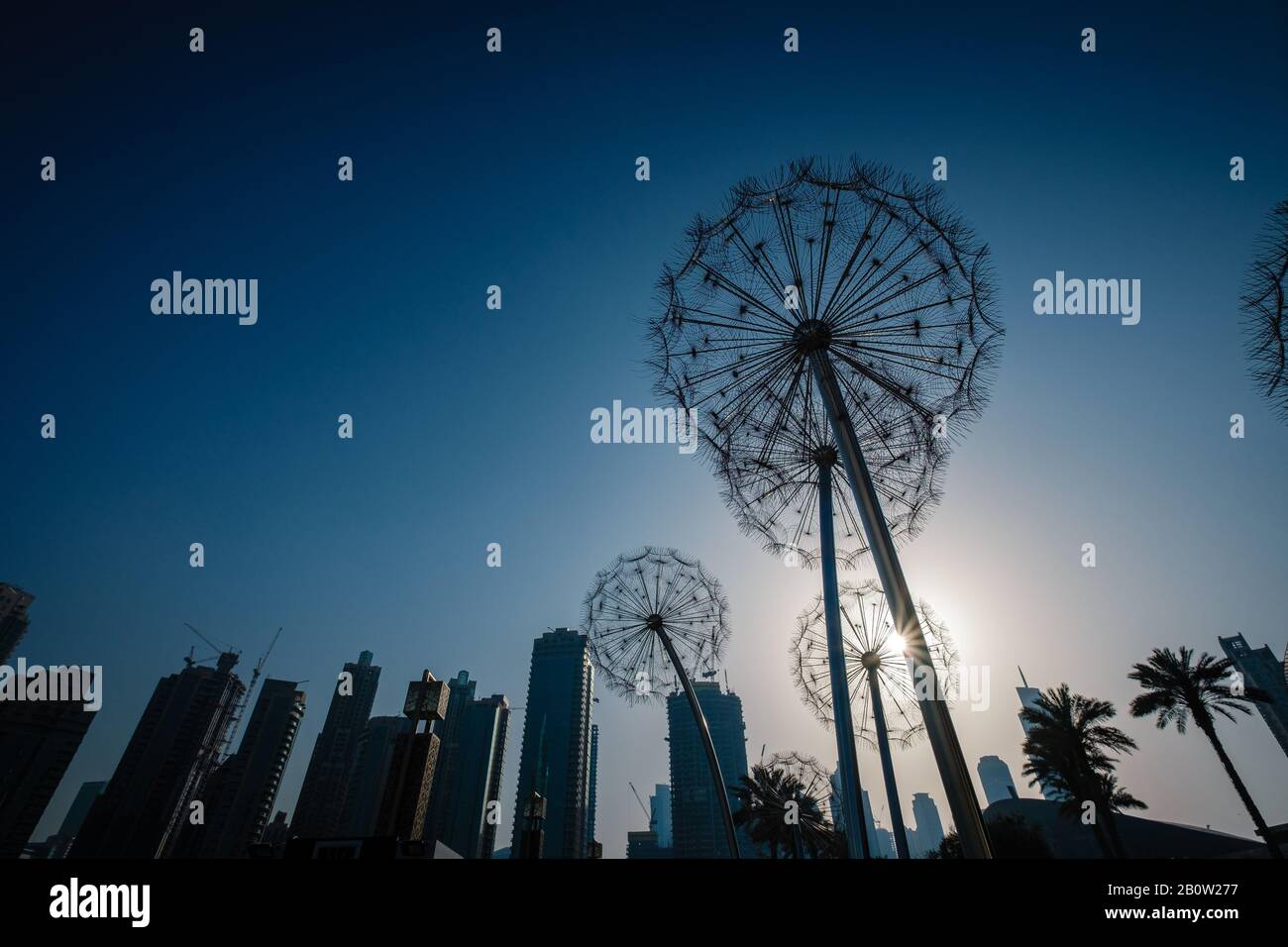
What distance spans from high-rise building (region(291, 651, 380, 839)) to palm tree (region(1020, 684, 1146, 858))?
13898 centimetres

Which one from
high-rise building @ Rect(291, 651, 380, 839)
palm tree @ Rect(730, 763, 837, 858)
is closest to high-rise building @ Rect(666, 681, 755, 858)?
high-rise building @ Rect(291, 651, 380, 839)

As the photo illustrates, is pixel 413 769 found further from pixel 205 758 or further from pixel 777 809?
pixel 205 758

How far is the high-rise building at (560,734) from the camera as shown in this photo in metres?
146

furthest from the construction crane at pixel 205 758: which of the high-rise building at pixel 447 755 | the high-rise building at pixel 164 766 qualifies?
the high-rise building at pixel 447 755

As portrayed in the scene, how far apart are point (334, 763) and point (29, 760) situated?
2317 inches

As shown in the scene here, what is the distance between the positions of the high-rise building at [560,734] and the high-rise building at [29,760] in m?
97.5

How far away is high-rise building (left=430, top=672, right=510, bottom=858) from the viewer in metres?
122

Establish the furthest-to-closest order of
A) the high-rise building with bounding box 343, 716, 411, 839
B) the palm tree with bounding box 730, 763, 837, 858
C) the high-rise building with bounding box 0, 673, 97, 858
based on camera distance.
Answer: the high-rise building with bounding box 343, 716, 411, 839 → the high-rise building with bounding box 0, 673, 97, 858 → the palm tree with bounding box 730, 763, 837, 858

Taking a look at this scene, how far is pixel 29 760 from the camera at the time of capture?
106 metres

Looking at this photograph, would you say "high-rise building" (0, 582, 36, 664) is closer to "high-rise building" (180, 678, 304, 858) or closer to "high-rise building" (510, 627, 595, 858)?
"high-rise building" (180, 678, 304, 858)

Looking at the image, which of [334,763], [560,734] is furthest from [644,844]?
[334,763]

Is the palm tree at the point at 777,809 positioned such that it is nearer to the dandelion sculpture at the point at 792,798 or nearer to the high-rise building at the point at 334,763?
the dandelion sculpture at the point at 792,798
